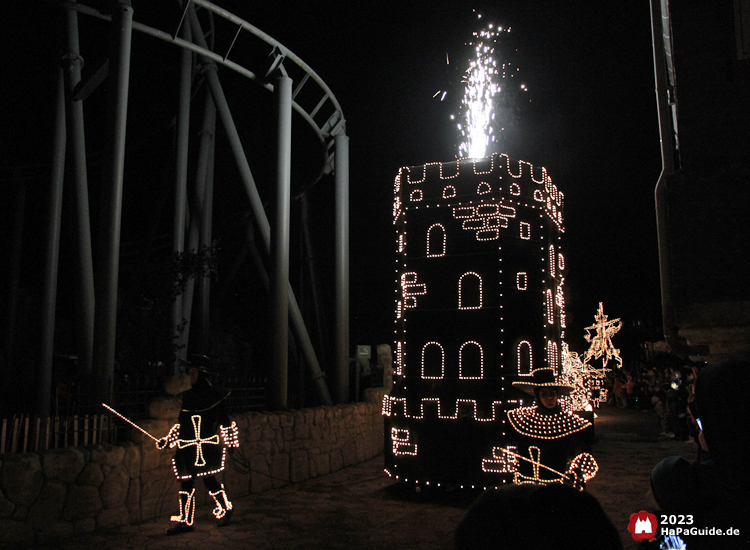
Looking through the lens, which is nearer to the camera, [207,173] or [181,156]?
[181,156]

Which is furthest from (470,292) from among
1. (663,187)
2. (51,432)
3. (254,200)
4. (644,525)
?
(644,525)

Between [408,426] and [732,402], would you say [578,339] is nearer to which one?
[408,426]

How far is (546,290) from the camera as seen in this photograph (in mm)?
9391

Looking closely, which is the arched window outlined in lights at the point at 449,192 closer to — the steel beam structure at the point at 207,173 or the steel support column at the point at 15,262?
the steel beam structure at the point at 207,173

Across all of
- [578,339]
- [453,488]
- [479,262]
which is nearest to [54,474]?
[453,488]

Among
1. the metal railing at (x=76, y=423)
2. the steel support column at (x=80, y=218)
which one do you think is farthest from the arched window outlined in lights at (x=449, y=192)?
the steel support column at (x=80, y=218)

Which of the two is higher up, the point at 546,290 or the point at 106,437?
the point at 546,290

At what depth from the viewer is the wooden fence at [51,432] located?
20.9 ft

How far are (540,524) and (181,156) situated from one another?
47.1 ft

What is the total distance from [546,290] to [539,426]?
4145mm

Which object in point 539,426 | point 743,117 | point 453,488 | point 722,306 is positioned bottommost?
point 453,488

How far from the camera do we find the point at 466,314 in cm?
891

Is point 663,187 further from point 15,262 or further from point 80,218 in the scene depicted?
point 15,262

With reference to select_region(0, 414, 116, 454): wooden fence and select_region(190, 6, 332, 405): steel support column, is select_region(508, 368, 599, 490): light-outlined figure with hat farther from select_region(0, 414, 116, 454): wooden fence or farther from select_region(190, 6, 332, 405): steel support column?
select_region(190, 6, 332, 405): steel support column
